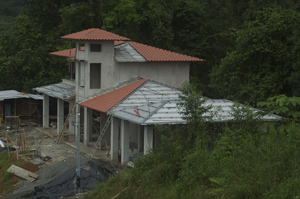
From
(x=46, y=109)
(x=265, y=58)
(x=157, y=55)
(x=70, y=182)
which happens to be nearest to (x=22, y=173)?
(x=70, y=182)

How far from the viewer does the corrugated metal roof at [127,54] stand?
106ft

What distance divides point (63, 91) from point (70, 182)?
14140mm

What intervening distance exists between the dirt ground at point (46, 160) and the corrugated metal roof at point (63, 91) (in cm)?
337

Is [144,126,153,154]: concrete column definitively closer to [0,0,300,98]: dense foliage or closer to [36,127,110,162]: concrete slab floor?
[36,127,110,162]: concrete slab floor

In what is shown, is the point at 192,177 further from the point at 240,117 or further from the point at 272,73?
the point at 272,73

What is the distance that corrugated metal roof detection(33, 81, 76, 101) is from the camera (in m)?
34.4

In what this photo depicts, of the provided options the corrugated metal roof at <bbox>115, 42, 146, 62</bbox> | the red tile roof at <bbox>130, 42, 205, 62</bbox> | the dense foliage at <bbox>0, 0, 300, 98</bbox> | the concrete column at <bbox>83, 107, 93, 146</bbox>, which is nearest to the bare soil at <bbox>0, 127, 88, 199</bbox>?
the concrete column at <bbox>83, 107, 93, 146</bbox>

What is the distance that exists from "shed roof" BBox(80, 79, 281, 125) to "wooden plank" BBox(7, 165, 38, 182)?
5.38 m

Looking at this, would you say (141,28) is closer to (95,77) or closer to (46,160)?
(95,77)

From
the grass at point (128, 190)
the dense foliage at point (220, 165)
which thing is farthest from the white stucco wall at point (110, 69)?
the grass at point (128, 190)

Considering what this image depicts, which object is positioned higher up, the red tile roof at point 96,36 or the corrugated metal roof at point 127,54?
the red tile roof at point 96,36

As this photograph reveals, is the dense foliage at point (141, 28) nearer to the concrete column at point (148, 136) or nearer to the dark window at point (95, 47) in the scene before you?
the dark window at point (95, 47)

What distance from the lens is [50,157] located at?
1147 inches

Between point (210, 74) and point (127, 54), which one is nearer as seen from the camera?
point (127, 54)
